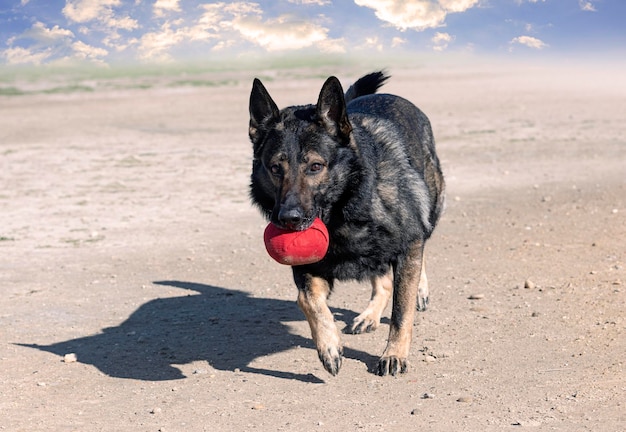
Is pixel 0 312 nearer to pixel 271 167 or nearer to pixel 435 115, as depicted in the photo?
pixel 271 167

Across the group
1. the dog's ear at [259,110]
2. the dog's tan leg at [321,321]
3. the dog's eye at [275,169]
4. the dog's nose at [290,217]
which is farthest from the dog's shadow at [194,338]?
the dog's ear at [259,110]

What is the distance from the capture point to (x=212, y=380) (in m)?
6.19

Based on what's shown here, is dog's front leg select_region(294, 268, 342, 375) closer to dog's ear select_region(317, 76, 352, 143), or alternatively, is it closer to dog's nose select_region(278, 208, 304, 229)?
dog's nose select_region(278, 208, 304, 229)

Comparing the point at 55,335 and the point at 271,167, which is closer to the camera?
the point at 271,167

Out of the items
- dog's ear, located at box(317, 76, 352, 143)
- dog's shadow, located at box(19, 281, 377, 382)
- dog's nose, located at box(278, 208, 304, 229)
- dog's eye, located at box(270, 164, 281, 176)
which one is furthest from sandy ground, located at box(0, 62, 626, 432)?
dog's ear, located at box(317, 76, 352, 143)

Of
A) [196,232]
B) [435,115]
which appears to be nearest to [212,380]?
[196,232]

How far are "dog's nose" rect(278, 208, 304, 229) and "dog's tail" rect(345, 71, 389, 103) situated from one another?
2938mm

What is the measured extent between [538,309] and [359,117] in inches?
87.1

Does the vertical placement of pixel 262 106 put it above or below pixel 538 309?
above

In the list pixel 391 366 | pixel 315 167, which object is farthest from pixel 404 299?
pixel 315 167

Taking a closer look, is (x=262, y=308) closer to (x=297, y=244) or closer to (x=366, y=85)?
(x=366, y=85)

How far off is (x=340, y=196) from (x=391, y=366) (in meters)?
1.18

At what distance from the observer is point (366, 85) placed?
27.5ft

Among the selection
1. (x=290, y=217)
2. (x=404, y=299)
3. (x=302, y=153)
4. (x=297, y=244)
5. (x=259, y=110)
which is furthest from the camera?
(x=404, y=299)
